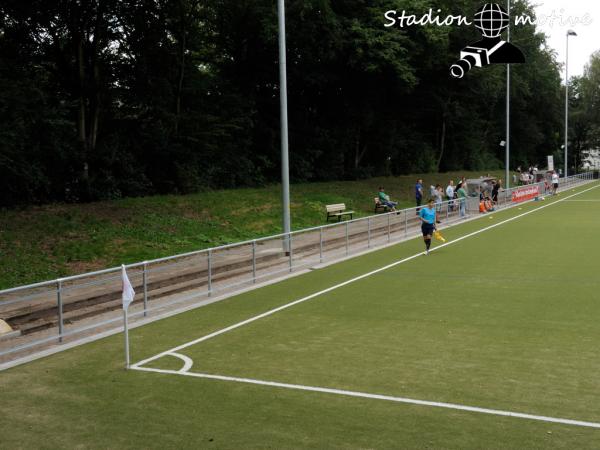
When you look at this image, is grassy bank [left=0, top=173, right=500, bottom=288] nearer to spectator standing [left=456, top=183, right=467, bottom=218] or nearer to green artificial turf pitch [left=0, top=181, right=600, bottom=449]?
spectator standing [left=456, top=183, right=467, bottom=218]

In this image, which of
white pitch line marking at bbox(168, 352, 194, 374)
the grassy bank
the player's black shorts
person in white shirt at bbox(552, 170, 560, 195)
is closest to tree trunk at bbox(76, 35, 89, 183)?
the grassy bank

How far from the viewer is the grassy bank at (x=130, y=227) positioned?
17.7 metres

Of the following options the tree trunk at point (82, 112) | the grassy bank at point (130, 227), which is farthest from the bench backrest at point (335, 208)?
the tree trunk at point (82, 112)

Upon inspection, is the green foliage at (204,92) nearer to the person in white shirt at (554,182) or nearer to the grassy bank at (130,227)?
the grassy bank at (130,227)

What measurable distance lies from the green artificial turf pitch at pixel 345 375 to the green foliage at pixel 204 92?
12607mm

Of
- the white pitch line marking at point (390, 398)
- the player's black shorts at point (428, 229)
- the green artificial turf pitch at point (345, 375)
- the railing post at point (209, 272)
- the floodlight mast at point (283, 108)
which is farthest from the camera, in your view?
the player's black shorts at point (428, 229)

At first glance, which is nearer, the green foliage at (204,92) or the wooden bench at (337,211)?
the green foliage at (204,92)

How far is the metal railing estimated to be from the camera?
11.2m

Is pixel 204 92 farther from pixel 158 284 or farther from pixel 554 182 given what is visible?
pixel 554 182

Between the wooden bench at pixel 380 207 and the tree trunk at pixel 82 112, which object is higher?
the tree trunk at pixel 82 112

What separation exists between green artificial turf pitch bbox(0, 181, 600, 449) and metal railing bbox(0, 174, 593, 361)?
0.86 meters

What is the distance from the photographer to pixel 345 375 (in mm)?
8797

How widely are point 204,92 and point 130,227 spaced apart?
51.8 ft

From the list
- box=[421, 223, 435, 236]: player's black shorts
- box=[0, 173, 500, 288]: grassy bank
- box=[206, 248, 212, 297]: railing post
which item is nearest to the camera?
box=[206, 248, 212, 297]: railing post
